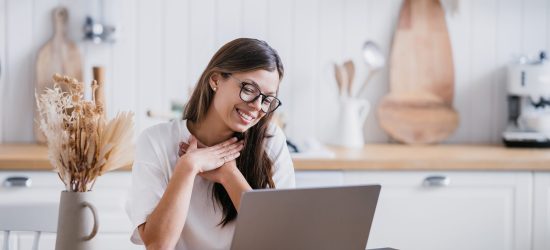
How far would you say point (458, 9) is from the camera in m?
3.57

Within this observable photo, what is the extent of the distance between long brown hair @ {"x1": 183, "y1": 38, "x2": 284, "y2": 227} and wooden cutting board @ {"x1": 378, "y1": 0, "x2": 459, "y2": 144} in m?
1.62

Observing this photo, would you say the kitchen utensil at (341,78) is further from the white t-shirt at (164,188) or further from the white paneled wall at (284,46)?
the white t-shirt at (164,188)

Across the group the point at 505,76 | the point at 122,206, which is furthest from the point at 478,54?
the point at 122,206

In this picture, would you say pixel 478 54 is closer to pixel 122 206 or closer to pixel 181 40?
pixel 181 40

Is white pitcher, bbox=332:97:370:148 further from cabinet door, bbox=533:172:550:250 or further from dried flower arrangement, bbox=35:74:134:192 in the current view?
dried flower arrangement, bbox=35:74:134:192

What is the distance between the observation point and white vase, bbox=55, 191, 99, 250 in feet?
4.95

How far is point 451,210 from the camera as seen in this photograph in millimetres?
3008

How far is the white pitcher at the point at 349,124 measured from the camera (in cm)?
338

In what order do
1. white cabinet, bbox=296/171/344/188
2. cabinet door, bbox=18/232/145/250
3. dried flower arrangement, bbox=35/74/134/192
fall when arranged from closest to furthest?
dried flower arrangement, bbox=35/74/134/192
cabinet door, bbox=18/232/145/250
white cabinet, bbox=296/171/344/188

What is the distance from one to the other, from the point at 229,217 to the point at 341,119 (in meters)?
1.55

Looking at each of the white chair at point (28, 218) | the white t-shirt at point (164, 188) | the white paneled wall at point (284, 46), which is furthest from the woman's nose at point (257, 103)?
the white paneled wall at point (284, 46)

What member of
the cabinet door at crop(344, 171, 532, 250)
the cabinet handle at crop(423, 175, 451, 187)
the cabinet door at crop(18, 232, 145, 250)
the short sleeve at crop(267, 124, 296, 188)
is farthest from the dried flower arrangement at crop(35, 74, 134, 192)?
the cabinet handle at crop(423, 175, 451, 187)

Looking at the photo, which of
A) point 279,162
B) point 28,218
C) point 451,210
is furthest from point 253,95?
point 451,210

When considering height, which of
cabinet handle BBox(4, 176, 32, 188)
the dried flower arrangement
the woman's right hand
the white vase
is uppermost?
the dried flower arrangement
